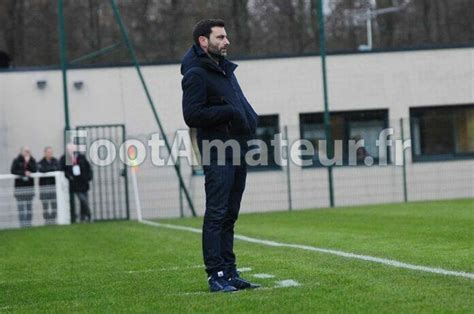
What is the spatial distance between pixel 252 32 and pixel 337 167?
3999 mm

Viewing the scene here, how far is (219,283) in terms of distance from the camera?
8523 millimetres

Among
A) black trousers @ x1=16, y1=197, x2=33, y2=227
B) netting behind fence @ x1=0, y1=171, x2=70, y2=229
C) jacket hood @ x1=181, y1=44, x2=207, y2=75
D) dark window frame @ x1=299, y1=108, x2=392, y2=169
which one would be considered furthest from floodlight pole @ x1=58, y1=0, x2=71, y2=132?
jacket hood @ x1=181, y1=44, x2=207, y2=75

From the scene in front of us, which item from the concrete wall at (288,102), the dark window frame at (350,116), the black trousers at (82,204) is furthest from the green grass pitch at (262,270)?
the dark window frame at (350,116)

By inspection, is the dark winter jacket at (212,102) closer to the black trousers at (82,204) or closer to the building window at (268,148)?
the black trousers at (82,204)

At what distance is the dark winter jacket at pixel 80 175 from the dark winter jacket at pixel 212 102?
1798 cm

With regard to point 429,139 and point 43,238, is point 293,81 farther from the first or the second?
point 43,238

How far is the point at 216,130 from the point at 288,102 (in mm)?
22168

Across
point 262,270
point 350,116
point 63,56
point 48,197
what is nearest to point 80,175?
point 48,197

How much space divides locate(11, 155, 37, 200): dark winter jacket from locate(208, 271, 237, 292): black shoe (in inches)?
694

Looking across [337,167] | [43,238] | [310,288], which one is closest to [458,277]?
[310,288]

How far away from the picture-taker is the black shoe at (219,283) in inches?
333

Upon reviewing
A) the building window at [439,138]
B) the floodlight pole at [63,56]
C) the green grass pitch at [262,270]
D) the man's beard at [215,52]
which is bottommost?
the green grass pitch at [262,270]

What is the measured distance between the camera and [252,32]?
98.4ft

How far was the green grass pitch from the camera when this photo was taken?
295 inches
